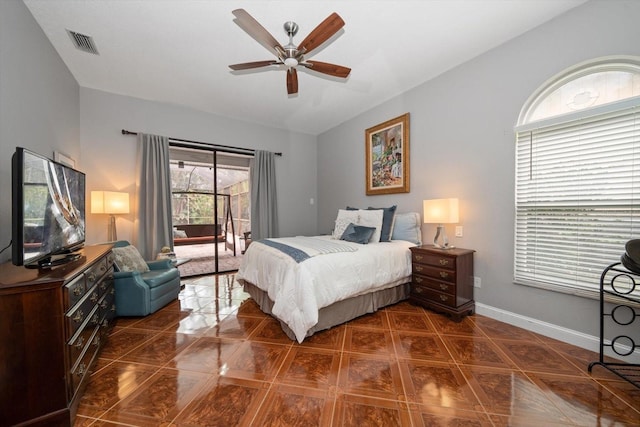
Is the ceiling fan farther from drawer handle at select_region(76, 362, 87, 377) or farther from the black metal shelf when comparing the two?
the black metal shelf

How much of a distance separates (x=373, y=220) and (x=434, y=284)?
1.08 meters

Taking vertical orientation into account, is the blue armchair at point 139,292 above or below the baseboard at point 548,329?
above

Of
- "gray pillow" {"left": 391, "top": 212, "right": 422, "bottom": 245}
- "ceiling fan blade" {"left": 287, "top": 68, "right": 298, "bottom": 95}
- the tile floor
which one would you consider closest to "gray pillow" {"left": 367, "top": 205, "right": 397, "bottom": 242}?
"gray pillow" {"left": 391, "top": 212, "right": 422, "bottom": 245}

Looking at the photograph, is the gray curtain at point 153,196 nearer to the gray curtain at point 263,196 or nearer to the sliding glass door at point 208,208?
the sliding glass door at point 208,208

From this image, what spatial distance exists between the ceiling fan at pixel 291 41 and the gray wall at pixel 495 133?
4.96 feet

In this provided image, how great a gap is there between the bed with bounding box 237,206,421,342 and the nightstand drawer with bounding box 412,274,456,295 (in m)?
0.14

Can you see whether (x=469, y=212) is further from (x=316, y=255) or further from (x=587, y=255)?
(x=316, y=255)

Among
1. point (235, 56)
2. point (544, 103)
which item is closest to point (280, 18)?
point (235, 56)

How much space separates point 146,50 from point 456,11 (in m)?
3.12

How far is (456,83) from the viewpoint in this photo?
2.87 metres

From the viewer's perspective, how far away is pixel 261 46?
2.52m

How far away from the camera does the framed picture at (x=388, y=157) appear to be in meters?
3.48

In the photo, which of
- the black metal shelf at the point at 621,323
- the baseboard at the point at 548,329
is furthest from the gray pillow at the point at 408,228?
the black metal shelf at the point at 621,323

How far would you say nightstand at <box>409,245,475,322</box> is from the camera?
8.17 ft
